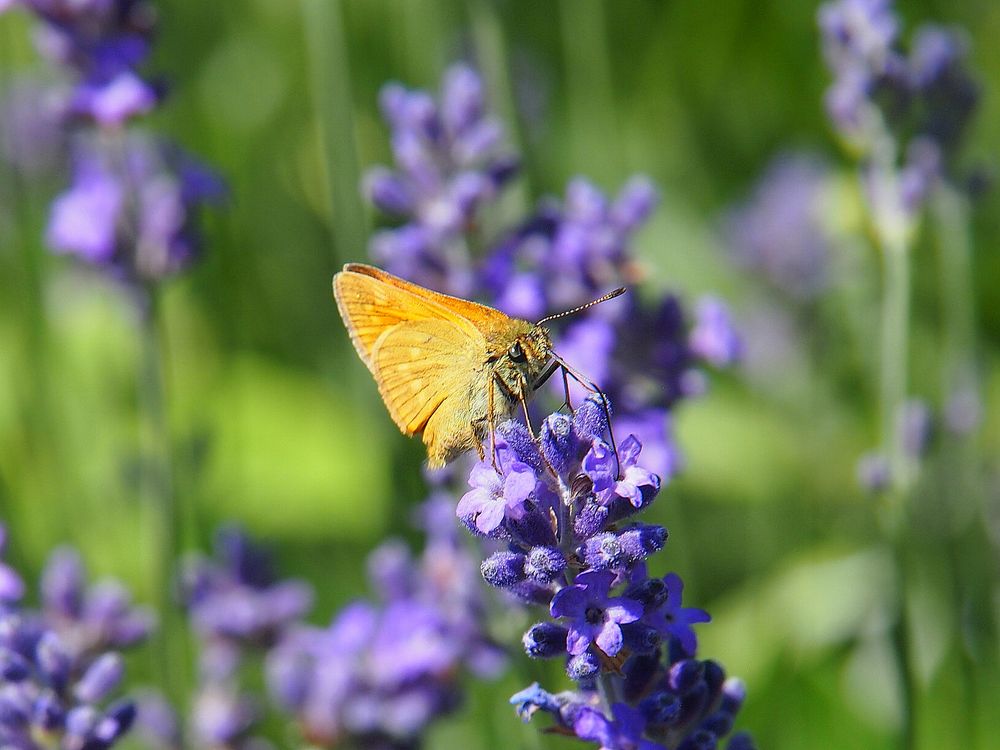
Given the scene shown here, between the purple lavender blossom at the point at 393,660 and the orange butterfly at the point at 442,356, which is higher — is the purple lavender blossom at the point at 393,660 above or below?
below

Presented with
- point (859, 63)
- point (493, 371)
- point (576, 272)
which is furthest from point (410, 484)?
point (859, 63)

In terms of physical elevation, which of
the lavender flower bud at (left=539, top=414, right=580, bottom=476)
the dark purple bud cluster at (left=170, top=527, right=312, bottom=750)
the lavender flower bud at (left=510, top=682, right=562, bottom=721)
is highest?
the dark purple bud cluster at (left=170, top=527, right=312, bottom=750)

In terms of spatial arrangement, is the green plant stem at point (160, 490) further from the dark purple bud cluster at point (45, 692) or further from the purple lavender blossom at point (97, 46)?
the dark purple bud cluster at point (45, 692)

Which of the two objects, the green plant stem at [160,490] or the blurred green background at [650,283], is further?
the blurred green background at [650,283]

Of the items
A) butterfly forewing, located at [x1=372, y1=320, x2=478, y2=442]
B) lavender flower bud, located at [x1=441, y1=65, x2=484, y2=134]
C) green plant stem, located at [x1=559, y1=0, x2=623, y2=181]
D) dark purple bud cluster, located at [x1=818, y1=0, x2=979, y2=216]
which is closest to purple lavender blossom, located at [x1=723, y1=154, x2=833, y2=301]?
green plant stem, located at [x1=559, y1=0, x2=623, y2=181]

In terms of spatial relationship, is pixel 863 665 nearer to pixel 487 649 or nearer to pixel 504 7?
pixel 487 649

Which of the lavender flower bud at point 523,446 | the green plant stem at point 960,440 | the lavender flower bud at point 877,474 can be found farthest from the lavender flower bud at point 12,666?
the green plant stem at point 960,440

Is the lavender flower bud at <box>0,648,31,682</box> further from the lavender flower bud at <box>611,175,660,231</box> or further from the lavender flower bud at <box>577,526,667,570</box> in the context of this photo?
the lavender flower bud at <box>611,175,660,231</box>
